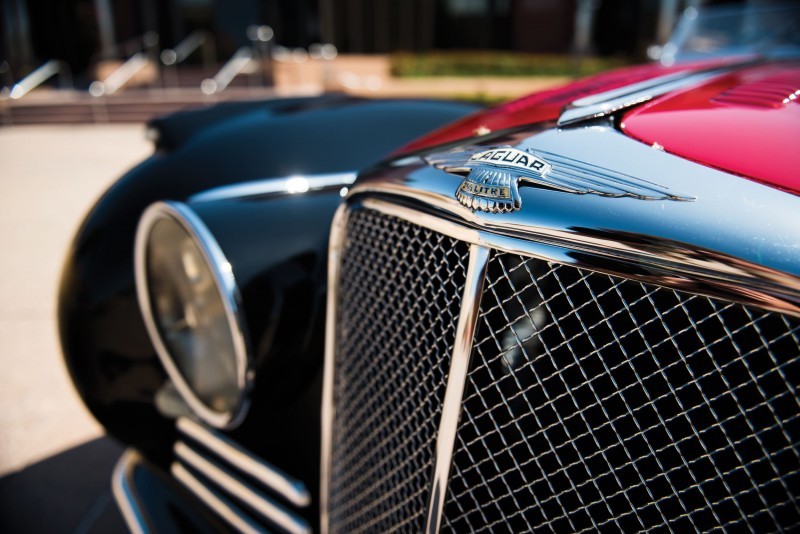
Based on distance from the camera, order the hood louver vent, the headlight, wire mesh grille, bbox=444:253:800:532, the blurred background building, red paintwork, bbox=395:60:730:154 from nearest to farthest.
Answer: wire mesh grille, bbox=444:253:800:532 < the hood louver vent < red paintwork, bbox=395:60:730:154 < the headlight < the blurred background building

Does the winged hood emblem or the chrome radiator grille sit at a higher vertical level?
the winged hood emblem

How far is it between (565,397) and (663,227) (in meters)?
0.36

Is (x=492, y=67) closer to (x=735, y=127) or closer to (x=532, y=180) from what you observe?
(x=735, y=127)

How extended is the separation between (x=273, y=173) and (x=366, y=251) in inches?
18.2

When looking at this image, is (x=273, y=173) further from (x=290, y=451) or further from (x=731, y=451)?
(x=731, y=451)

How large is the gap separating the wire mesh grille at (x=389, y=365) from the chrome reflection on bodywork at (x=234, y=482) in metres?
0.11

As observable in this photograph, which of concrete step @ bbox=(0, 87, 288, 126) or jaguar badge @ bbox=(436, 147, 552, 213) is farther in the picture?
concrete step @ bbox=(0, 87, 288, 126)

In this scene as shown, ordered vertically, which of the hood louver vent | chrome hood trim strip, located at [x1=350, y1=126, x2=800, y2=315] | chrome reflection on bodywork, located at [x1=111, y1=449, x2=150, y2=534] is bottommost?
chrome reflection on bodywork, located at [x1=111, y1=449, x2=150, y2=534]

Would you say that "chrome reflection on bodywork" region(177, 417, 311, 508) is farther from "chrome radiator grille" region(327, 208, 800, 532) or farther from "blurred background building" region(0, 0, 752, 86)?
"blurred background building" region(0, 0, 752, 86)

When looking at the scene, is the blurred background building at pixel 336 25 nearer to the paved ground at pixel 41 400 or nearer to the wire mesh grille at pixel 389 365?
the paved ground at pixel 41 400

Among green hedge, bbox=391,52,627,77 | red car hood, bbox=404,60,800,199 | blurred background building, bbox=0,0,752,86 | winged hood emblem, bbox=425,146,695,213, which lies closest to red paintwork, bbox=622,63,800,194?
red car hood, bbox=404,60,800,199

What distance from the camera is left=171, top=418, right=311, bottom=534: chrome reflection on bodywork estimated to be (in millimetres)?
1496

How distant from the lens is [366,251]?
135 cm

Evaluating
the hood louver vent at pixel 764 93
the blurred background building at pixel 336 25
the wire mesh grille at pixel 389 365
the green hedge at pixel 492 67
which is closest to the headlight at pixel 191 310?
A: the wire mesh grille at pixel 389 365
